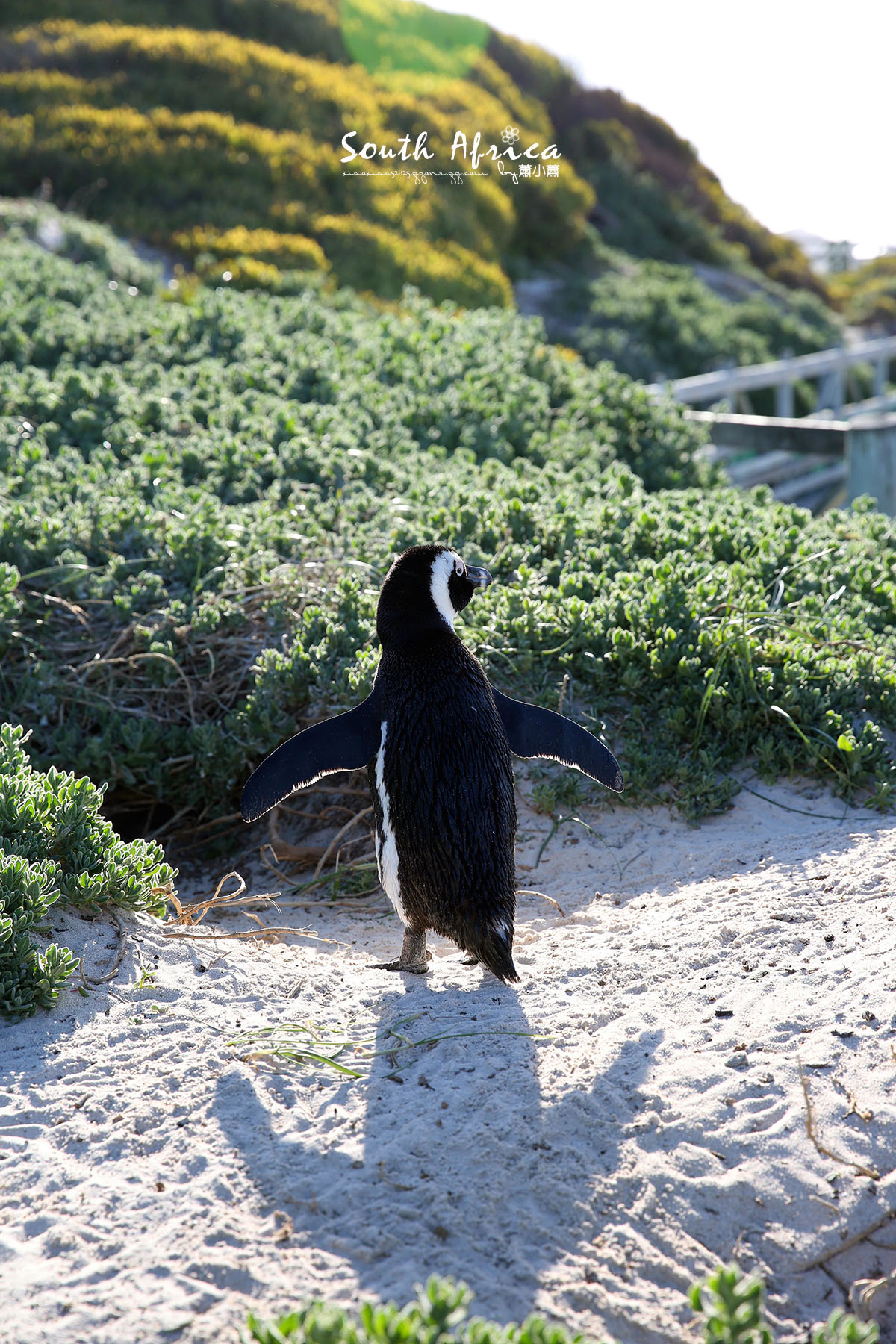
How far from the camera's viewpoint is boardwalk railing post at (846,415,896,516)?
7840 millimetres

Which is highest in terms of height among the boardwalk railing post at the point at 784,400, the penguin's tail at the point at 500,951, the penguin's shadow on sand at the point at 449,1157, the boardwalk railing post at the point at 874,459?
the boardwalk railing post at the point at 784,400

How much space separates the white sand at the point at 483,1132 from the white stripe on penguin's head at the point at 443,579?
41.8 inches

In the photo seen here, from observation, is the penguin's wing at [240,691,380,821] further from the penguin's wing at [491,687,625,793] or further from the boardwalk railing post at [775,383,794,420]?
the boardwalk railing post at [775,383,794,420]

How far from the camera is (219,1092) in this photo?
8.02 feet

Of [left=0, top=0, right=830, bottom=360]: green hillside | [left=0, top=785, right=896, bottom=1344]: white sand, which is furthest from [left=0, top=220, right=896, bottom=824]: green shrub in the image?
[left=0, top=0, right=830, bottom=360]: green hillside

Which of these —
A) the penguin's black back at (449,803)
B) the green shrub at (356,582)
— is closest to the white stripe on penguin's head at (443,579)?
the penguin's black back at (449,803)

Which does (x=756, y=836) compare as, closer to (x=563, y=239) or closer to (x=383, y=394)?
(x=383, y=394)

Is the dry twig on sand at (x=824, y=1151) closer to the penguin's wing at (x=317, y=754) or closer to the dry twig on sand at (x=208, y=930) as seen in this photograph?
the penguin's wing at (x=317, y=754)

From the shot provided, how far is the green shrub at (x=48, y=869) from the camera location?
8.83 feet

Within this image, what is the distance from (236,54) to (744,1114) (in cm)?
1786

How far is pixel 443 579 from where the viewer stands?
3.14m

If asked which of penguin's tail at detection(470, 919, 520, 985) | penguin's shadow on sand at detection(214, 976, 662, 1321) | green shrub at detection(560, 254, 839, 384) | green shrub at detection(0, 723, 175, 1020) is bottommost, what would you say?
penguin's shadow on sand at detection(214, 976, 662, 1321)

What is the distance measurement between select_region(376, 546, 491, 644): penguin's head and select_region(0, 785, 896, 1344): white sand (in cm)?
102

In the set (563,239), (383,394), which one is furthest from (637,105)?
(383,394)
